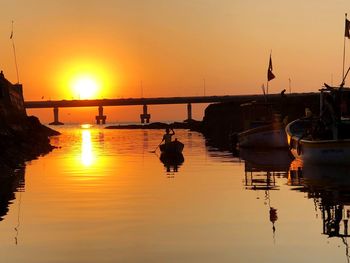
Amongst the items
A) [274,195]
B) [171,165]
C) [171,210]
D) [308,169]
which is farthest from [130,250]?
[171,165]

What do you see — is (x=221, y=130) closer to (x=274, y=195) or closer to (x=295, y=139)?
(x=295, y=139)

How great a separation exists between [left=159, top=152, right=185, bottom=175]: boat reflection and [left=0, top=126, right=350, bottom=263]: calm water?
305cm

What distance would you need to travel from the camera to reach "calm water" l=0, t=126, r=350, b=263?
16.4m

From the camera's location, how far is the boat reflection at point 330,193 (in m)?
19.7

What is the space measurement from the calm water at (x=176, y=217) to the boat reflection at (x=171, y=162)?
3051mm

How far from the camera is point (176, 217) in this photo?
71.8 ft

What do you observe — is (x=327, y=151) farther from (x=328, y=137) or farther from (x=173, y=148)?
(x=173, y=148)

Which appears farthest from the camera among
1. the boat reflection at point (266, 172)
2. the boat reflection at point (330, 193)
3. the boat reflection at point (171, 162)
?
Result: the boat reflection at point (171, 162)

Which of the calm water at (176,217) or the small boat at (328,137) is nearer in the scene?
the calm water at (176,217)

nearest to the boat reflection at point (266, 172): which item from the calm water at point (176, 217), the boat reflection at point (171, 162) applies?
the calm water at point (176, 217)

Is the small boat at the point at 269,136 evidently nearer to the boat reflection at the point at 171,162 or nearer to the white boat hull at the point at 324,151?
the boat reflection at the point at 171,162

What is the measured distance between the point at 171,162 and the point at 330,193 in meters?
23.3

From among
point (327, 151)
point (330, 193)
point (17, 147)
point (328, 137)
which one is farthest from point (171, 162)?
point (330, 193)

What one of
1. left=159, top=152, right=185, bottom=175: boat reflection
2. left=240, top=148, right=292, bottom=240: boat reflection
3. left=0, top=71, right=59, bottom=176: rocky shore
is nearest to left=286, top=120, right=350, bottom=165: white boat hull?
left=240, top=148, right=292, bottom=240: boat reflection
